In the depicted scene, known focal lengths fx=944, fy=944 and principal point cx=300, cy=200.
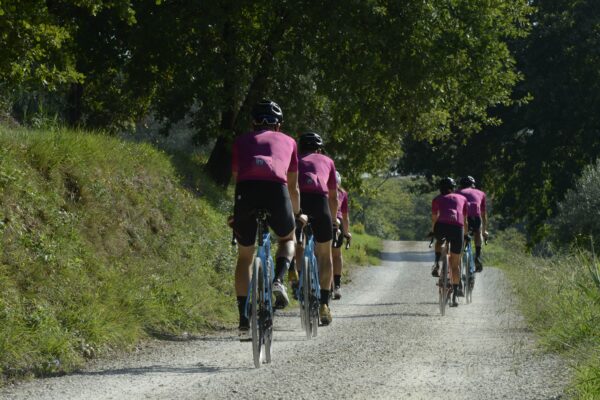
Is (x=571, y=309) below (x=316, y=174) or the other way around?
below

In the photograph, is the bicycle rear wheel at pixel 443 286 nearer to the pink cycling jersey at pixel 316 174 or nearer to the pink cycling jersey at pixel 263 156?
the pink cycling jersey at pixel 316 174

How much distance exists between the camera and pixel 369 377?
7.59 m

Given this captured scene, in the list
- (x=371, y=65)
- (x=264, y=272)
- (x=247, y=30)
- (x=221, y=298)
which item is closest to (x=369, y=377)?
(x=264, y=272)

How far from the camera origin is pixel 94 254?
11.5 metres

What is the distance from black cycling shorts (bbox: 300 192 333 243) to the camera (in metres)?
10.6

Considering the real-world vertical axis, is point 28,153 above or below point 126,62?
below

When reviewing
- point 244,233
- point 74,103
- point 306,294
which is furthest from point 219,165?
point 244,233

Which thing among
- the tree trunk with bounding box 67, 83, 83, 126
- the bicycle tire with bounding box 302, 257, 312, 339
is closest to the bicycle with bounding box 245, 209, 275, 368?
the bicycle tire with bounding box 302, 257, 312, 339

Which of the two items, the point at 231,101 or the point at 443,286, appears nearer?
the point at 443,286

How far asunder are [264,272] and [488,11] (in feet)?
48.2

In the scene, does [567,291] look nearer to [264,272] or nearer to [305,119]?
[264,272]

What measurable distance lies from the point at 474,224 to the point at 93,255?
8.75 m

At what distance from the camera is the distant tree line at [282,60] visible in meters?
19.0

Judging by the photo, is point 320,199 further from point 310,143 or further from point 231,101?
point 231,101
